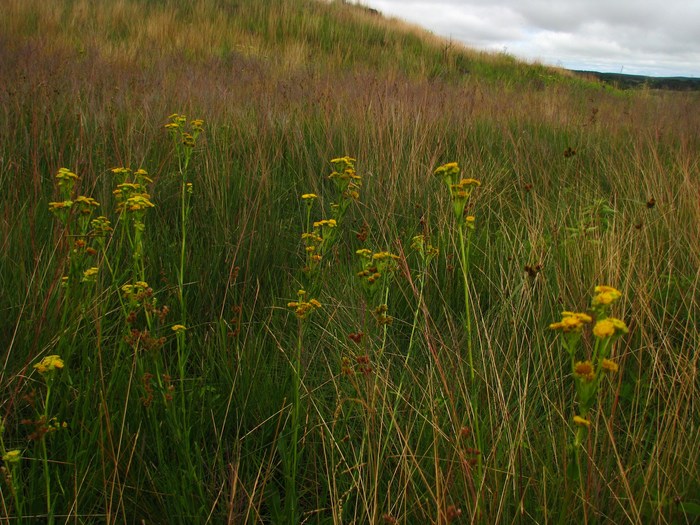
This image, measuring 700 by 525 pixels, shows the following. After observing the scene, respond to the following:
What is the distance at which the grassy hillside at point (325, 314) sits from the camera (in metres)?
1.17

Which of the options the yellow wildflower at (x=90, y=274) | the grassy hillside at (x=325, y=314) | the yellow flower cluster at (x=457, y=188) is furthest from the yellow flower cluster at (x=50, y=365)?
the yellow flower cluster at (x=457, y=188)

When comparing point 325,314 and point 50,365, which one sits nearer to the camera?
point 50,365

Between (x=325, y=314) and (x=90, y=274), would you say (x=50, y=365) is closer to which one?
(x=90, y=274)

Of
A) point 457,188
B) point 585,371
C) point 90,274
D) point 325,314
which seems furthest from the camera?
point 325,314

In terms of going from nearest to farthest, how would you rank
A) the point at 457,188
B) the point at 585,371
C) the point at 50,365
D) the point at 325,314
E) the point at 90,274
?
the point at 585,371 → the point at 50,365 → the point at 457,188 → the point at 90,274 → the point at 325,314

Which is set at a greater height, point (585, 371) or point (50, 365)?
point (585, 371)

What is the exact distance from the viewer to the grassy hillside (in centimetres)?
117

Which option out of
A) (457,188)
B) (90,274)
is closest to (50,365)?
(90,274)

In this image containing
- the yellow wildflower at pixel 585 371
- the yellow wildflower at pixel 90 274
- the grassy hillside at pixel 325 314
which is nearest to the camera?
the yellow wildflower at pixel 585 371

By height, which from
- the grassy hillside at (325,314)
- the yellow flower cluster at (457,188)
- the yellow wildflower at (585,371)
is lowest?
the grassy hillside at (325,314)

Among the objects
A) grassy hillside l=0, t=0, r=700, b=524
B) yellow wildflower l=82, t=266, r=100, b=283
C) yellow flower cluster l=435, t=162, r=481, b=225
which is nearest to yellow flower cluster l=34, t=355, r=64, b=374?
grassy hillside l=0, t=0, r=700, b=524

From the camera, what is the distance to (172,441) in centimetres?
133

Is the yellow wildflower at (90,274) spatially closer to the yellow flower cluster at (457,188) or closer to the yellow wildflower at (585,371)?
the yellow flower cluster at (457,188)

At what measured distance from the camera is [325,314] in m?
1.97
